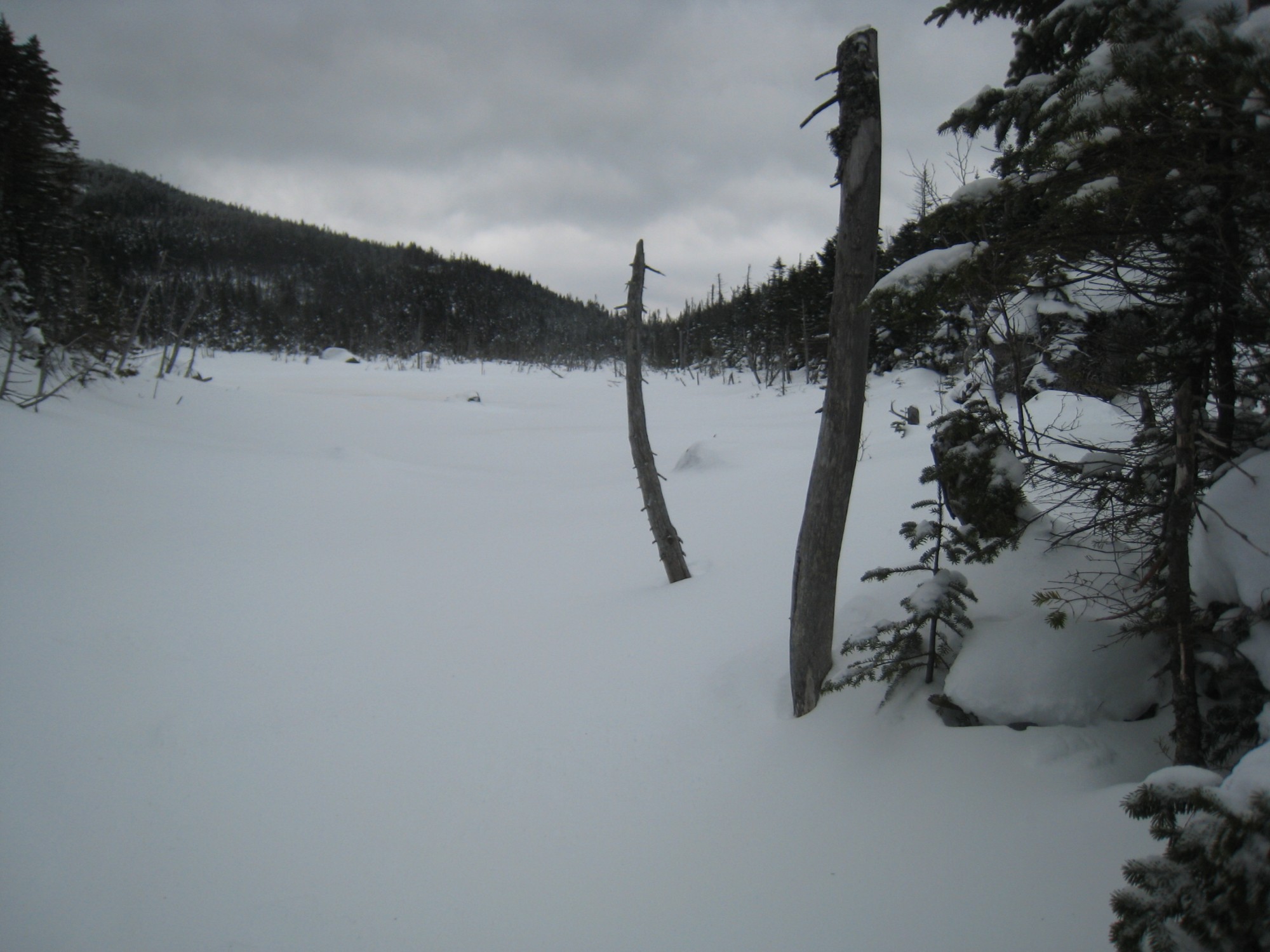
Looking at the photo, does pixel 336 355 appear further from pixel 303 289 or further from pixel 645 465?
pixel 645 465

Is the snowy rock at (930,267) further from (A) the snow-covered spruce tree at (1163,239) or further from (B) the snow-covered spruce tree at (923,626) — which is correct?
(B) the snow-covered spruce tree at (923,626)

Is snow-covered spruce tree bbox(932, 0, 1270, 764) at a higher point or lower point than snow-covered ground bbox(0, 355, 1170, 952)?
higher

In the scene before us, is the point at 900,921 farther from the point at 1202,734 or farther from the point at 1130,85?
the point at 1130,85

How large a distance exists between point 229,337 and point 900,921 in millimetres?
80178

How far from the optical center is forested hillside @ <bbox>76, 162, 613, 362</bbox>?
65.8 meters

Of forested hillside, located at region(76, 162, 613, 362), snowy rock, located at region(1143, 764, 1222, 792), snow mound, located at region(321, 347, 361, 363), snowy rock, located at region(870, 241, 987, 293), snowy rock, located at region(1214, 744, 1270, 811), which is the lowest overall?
snowy rock, located at region(1143, 764, 1222, 792)

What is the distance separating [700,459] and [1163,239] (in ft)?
45.0

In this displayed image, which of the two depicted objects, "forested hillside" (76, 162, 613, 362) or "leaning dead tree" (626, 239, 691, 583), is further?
"forested hillside" (76, 162, 613, 362)

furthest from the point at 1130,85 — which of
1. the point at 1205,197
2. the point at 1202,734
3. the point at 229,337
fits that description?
the point at 229,337

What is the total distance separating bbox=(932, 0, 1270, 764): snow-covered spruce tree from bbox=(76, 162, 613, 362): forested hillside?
29453 millimetres

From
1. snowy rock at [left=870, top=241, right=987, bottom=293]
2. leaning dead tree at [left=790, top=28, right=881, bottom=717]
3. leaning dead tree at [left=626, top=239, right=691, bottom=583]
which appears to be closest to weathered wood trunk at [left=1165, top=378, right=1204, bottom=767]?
snowy rock at [left=870, top=241, right=987, bottom=293]

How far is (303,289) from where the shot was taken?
10294 cm

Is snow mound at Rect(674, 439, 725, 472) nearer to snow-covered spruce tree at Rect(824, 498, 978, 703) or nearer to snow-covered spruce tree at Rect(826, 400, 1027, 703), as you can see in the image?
snow-covered spruce tree at Rect(826, 400, 1027, 703)

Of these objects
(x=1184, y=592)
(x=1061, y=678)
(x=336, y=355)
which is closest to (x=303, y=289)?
(x=336, y=355)
